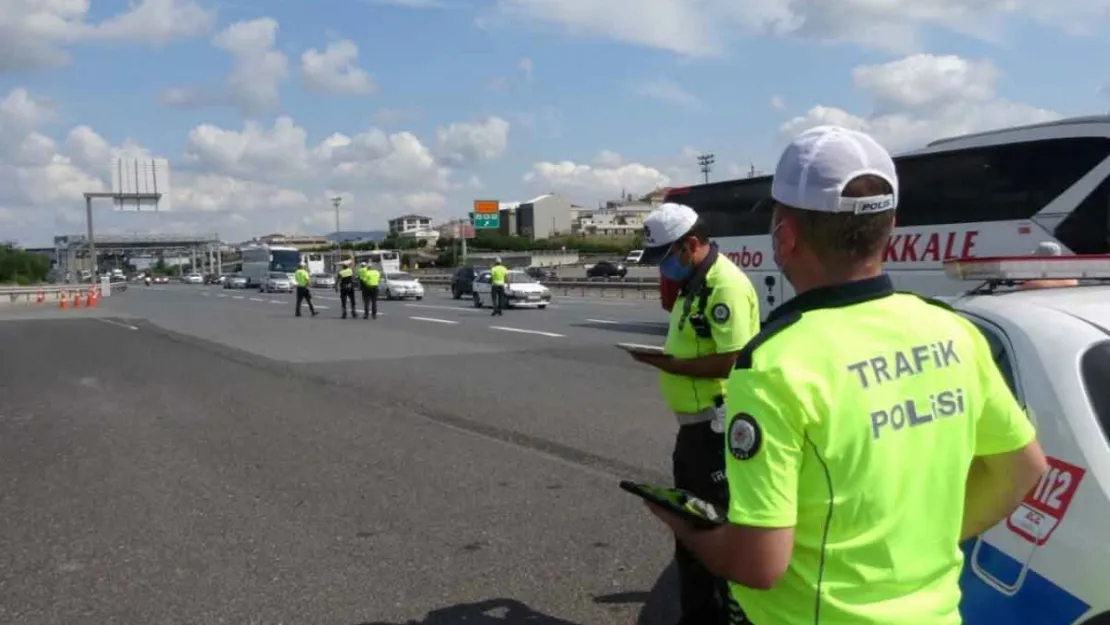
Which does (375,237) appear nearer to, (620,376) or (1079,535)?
(620,376)

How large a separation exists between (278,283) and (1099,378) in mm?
63750

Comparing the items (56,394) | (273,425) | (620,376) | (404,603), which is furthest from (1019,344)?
(56,394)

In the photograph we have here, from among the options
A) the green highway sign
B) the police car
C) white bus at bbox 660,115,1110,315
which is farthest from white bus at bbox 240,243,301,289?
the police car

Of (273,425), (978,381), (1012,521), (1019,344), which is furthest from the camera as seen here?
(273,425)

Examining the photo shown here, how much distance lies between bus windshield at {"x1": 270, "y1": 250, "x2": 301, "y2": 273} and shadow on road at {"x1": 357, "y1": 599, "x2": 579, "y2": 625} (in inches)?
2477

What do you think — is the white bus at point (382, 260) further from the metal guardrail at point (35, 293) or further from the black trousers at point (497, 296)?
the black trousers at point (497, 296)

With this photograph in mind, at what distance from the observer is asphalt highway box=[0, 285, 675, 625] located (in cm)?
498

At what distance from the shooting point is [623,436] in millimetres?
9227

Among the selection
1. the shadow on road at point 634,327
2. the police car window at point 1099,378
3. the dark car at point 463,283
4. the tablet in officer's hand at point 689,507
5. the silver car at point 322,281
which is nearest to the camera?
the tablet in officer's hand at point 689,507

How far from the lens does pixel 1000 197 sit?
1467cm

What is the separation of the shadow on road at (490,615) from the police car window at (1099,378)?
8.71 feet

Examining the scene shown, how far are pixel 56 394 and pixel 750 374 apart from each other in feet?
42.5

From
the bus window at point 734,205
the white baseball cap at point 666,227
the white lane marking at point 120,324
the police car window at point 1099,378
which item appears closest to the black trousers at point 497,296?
the bus window at point 734,205

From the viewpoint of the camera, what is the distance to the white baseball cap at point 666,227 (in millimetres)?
4000
